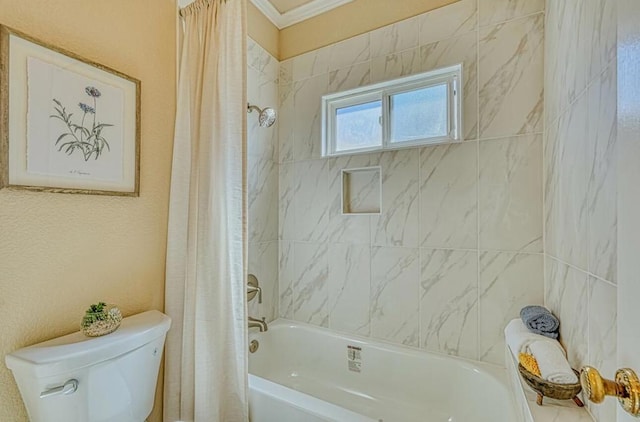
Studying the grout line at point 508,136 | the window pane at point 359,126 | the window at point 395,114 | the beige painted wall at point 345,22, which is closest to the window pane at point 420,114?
the window at point 395,114

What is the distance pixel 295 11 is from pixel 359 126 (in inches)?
39.4

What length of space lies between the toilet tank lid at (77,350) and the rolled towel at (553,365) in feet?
4.58

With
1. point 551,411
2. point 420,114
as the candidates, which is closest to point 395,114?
point 420,114

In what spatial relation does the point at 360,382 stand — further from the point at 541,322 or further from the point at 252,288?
the point at 541,322

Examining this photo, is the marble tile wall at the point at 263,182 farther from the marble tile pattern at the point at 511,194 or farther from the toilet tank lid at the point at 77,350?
the marble tile pattern at the point at 511,194

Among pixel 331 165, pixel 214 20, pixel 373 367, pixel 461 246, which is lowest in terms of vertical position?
pixel 373 367

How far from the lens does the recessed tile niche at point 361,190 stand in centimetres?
192

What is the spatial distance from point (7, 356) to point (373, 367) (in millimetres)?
1702

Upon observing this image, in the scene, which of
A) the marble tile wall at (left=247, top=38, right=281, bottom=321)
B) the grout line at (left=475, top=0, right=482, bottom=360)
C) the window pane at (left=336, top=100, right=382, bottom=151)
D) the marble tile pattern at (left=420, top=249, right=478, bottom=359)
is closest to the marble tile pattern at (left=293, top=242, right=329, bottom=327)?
the marble tile wall at (left=247, top=38, right=281, bottom=321)

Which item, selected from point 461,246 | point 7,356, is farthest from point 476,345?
point 7,356

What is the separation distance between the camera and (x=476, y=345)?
160 cm

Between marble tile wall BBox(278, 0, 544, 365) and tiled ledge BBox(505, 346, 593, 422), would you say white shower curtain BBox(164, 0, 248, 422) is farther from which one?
tiled ledge BBox(505, 346, 593, 422)

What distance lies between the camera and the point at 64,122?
1025 mm

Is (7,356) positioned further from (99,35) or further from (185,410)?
(99,35)
